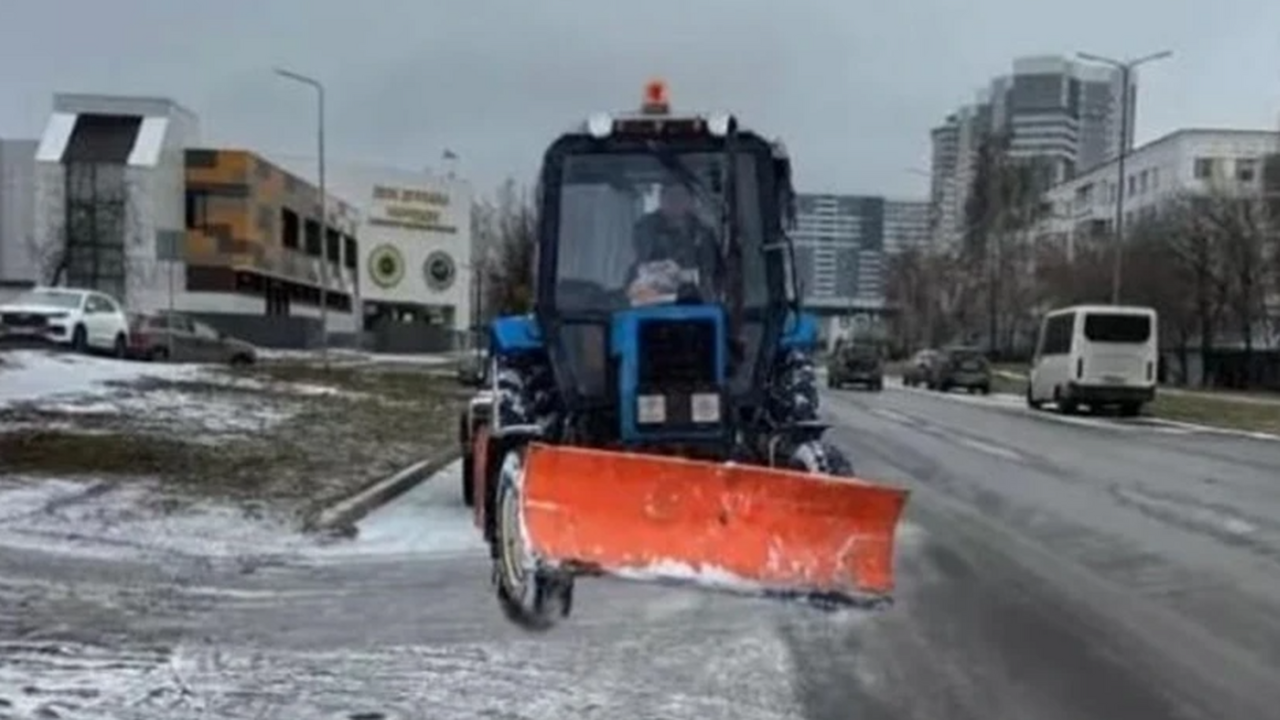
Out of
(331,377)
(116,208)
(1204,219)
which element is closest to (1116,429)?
(331,377)

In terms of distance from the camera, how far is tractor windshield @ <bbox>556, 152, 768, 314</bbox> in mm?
9984

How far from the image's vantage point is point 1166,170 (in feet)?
378

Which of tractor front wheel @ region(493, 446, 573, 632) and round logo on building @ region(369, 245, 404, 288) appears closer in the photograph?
tractor front wheel @ region(493, 446, 573, 632)

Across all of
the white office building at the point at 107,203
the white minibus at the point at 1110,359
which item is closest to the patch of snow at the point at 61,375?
the white minibus at the point at 1110,359

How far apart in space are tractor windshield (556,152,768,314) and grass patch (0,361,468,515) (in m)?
5.52

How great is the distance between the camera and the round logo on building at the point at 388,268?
115 meters

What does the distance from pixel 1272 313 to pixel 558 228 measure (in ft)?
241

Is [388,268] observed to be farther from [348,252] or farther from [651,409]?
[651,409]

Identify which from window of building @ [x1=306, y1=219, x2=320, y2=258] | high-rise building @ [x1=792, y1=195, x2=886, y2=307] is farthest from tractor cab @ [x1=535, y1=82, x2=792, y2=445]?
window of building @ [x1=306, y1=219, x2=320, y2=258]

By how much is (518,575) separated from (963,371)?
174 feet

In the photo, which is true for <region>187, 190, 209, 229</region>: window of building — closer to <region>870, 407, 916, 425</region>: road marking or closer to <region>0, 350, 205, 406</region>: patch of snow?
<region>0, 350, 205, 406</region>: patch of snow

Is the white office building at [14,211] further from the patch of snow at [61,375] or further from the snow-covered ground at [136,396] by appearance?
the snow-covered ground at [136,396]

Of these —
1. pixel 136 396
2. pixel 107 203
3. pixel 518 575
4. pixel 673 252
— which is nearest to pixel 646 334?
pixel 673 252

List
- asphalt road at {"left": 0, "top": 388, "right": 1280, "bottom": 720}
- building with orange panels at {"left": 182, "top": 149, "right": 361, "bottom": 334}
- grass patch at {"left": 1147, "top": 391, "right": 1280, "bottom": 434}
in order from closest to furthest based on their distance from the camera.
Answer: asphalt road at {"left": 0, "top": 388, "right": 1280, "bottom": 720} < grass patch at {"left": 1147, "top": 391, "right": 1280, "bottom": 434} < building with orange panels at {"left": 182, "top": 149, "right": 361, "bottom": 334}
